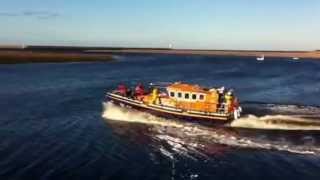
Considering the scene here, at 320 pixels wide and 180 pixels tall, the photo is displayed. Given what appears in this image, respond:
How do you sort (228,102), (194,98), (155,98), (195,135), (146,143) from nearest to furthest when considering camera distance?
1. (146,143)
2. (195,135)
3. (228,102)
4. (194,98)
5. (155,98)

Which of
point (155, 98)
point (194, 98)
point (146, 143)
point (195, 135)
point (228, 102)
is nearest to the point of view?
point (146, 143)

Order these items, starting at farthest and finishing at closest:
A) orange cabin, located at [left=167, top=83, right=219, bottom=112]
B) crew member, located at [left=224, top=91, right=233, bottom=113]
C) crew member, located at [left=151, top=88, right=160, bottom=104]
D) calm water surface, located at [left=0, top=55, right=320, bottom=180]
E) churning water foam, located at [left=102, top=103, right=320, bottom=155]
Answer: crew member, located at [left=151, top=88, right=160, bottom=104]
orange cabin, located at [left=167, top=83, right=219, bottom=112]
crew member, located at [left=224, top=91, right=233, bottom=113]
churning water foam, located at [left=102, top=103, right=320, bottom=155]
calm water surface, located at [left=0, top=55, right=320, bottom=180]

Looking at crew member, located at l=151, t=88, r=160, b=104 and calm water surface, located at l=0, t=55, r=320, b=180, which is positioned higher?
crew member, located at l=151, t=88, r=160, b=104

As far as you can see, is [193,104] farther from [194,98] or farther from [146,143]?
[146,143]

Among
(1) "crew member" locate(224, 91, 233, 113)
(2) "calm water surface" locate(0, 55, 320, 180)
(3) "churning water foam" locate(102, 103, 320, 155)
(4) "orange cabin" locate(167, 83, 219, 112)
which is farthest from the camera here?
(4) "orange cabin" locate(167, 83, 219, 112)

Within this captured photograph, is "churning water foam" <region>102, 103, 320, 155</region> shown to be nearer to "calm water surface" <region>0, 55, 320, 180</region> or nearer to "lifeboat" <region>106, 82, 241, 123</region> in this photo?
"calm water surface" <region>0, 55, 320, 180</region>

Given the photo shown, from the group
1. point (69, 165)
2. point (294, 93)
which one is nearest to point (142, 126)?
point (69, 165)

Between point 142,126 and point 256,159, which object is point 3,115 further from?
point 256,159

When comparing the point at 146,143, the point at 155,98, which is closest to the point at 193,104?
the point at 155,98

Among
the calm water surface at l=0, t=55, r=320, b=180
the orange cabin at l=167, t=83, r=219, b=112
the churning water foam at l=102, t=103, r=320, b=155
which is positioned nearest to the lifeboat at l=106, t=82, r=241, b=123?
the orange cabin at l=167, t=83, r=219, b=112

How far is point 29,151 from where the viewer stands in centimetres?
3666

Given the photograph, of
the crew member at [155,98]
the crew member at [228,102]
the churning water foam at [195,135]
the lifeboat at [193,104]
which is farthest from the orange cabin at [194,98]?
the churning water foam at [195,135]

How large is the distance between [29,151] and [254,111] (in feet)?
88.9

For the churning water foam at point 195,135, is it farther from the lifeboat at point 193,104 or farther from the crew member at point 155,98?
the crew member at point 155,98
